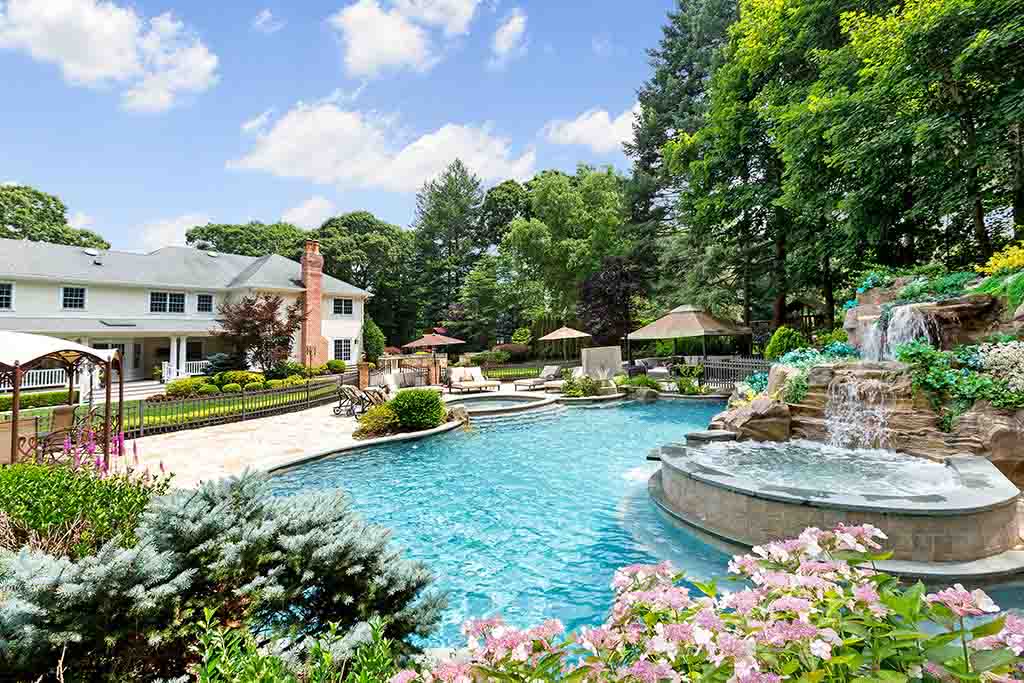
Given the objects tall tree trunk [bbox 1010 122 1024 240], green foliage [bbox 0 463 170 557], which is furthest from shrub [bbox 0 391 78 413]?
tall tree trunk [bbox 1010 122 1024 240]

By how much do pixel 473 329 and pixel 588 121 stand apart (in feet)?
61.1

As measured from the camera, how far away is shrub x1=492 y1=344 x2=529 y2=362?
34.7 meters

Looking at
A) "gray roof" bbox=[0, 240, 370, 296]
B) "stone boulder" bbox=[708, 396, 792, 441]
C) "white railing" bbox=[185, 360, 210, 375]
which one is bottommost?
"stone boulder" bbox=[708, 396, 792, 441]

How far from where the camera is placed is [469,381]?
20812mm

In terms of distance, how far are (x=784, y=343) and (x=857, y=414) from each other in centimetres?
1184

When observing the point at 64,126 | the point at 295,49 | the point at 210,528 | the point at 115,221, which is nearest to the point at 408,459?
the point at 210,528

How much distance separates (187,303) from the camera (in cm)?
2597

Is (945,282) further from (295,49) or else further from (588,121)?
(588,121)

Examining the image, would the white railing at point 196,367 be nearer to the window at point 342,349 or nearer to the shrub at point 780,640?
the window at point 342,349

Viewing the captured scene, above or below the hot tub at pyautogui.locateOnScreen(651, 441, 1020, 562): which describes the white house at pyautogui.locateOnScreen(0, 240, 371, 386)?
above

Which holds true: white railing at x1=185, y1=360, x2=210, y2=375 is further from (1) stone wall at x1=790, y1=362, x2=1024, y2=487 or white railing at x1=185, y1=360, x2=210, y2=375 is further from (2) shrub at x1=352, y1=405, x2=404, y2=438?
(1) stone wall at x1=790, y1=362, x2=1024, y2=487

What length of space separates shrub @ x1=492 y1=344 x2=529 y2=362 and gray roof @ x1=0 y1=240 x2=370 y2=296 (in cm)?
1109

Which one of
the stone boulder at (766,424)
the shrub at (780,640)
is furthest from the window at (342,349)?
the shrub at (780,640)

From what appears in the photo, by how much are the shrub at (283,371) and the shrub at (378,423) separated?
1272 centimetres
